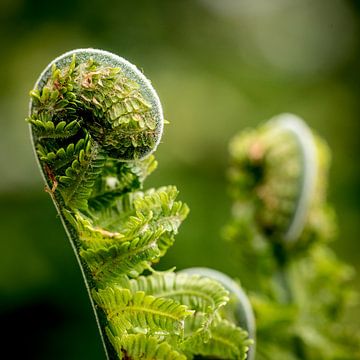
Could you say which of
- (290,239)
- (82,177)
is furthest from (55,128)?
(290,239)

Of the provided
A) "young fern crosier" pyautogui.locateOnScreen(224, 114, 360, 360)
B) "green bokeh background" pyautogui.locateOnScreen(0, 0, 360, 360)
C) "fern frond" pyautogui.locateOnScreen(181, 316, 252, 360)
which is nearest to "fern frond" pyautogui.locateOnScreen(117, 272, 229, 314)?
"fern frond" pyautogui.locateOnScreen(181, 316, 252, 360)

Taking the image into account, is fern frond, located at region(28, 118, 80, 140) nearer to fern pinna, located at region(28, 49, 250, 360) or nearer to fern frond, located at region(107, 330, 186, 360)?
fern pinna, located at region(28, 49, 250, 360)

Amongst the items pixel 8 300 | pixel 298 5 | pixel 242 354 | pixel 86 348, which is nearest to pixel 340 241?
pixel 86 348

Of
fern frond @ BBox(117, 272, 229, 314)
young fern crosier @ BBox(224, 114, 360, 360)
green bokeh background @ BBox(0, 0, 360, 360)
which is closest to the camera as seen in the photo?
fern frond @ BBox(117, 272, 229, 314)

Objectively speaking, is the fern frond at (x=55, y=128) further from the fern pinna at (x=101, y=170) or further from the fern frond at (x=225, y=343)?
the fern frond at (x=225, y=343)

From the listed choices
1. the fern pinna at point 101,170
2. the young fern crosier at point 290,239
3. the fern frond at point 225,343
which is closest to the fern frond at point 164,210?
the fern pinna at point 101,170

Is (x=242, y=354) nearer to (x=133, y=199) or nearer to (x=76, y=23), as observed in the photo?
(x=133, y=199)
